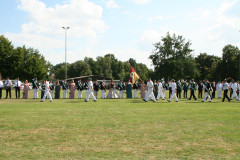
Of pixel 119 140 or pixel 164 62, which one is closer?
pixel 119 140

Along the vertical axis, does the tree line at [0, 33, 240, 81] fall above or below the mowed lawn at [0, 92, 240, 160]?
above

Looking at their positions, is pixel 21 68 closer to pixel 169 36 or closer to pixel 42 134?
pixel 169 36

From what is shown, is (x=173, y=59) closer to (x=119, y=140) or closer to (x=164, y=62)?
(x=164, y=62)

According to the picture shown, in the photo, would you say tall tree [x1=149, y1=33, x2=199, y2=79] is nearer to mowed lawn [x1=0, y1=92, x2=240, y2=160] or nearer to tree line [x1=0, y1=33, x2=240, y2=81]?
tree line [x1=0, y1=33, x2=240, y2=81]

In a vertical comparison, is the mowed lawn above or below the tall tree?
below

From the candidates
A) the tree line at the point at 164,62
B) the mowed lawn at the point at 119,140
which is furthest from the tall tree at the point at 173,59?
the mowed lawn at the point at 119,140

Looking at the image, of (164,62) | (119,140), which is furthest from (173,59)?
(119,140)

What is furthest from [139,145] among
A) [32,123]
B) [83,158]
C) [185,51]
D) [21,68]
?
[185,51]

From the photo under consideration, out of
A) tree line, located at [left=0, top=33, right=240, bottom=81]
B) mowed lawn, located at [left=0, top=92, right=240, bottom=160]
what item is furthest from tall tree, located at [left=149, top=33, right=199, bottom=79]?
mowed lawn, located at [left=0, top=92, right=240, bottom=160]

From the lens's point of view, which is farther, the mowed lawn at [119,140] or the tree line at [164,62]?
the tree line at [164,62]

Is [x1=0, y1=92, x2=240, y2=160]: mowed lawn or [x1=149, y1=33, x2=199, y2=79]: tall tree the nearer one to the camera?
[x1=0, y1=92, x2=240, y2=160]: mowed lawn

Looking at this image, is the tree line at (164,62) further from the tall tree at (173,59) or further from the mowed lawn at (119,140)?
the mowed lawn at (119,140)

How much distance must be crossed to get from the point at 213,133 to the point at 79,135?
437 cm

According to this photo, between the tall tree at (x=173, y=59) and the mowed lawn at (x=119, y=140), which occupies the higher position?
the tall tree at (x=173, y=59)
